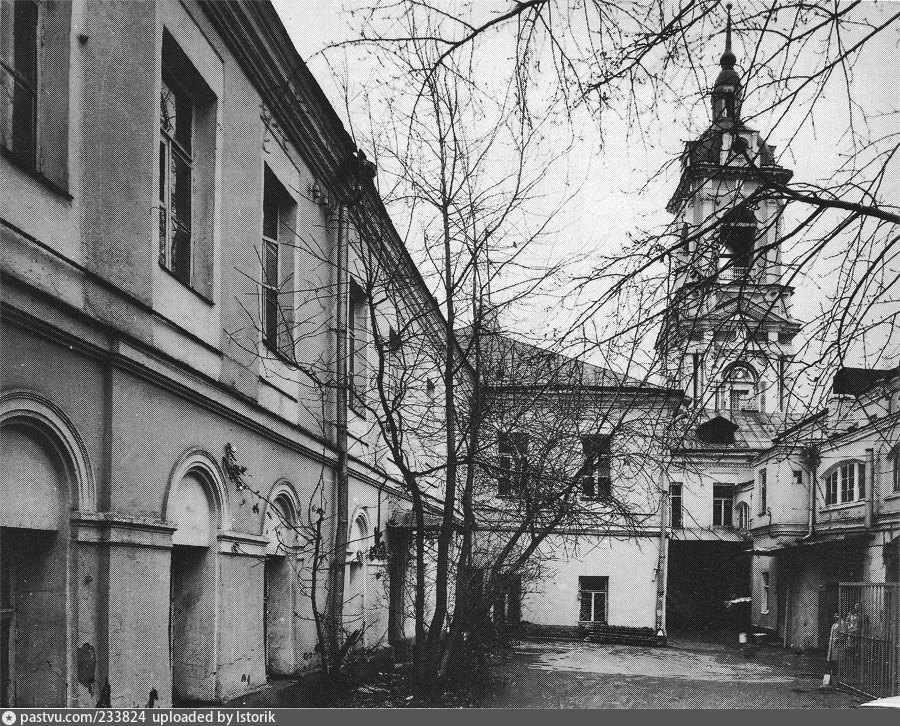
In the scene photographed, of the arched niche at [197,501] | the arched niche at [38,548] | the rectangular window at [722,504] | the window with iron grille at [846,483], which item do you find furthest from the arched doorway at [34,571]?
the rectangular window at [722,504]

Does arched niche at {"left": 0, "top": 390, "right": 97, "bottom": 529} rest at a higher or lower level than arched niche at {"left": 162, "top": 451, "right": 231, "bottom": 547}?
higher

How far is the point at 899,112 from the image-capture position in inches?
186

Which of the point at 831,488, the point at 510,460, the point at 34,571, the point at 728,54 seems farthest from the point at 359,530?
the point at 831,488

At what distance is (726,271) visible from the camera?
5168 millimetres

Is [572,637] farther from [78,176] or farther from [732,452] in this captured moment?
[78,176]

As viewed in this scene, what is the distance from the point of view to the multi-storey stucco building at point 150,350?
4.72m

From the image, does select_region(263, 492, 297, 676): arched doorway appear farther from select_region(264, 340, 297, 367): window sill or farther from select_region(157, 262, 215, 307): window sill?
select_region(157, 262, 215, 307): window sill

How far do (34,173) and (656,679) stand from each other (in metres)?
16.2

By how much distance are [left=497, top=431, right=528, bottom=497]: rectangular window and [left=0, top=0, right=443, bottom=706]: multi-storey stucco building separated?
2353 mm

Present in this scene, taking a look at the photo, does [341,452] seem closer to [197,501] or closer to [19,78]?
[197,501]

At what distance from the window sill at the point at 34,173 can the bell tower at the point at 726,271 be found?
359 cm

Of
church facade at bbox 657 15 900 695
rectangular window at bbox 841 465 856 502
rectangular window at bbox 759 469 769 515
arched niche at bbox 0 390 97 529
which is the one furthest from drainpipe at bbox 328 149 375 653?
rectangular window at bbox 759 469 769 515

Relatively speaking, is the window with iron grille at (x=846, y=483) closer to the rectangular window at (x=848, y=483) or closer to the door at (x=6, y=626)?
the rectangular window at (x=848, y=483)

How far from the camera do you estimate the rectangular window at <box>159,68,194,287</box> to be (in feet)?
22.0
